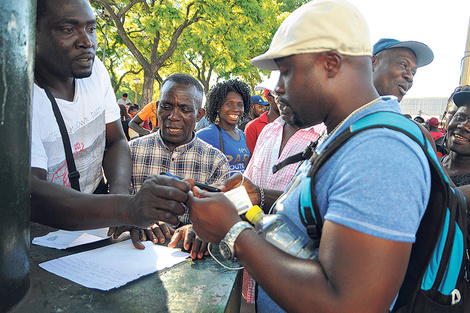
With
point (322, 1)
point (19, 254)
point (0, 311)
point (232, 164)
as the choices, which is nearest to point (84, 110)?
point (19, 254)

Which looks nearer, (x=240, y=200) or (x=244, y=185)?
(x=240, y=200)

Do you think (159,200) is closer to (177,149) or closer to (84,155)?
(84,155)

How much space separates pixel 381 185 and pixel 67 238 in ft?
5.30

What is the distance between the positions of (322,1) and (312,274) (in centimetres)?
100

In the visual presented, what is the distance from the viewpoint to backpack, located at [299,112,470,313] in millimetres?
1176

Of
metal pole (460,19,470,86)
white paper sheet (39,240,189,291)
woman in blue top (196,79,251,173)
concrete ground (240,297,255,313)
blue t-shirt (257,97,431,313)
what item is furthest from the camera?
metal pole (460,19,470,86)

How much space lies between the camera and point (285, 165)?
170 cm

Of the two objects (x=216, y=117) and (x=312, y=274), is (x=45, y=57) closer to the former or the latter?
(x=312, y=274)

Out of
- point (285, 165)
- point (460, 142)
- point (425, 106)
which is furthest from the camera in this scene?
point (425, 106)

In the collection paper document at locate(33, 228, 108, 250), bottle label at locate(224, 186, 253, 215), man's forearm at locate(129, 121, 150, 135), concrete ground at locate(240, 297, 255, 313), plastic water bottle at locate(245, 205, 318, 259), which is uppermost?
bottle label at locate(224, 186, 253, 215)

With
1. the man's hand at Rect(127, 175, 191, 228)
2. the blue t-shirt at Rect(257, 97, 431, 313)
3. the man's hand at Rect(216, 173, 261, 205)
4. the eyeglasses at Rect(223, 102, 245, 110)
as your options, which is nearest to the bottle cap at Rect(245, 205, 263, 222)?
the man's hand at Rect(127, 175, 191, 228)

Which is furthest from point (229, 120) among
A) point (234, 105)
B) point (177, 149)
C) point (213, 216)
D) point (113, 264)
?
point (213, 216)

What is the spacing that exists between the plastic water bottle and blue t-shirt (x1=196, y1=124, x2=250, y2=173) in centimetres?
292

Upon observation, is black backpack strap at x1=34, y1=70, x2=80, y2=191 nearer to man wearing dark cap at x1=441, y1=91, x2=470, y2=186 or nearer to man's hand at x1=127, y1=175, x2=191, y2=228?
man's hand at x1=127, y1=175, x2=191, y2=228
